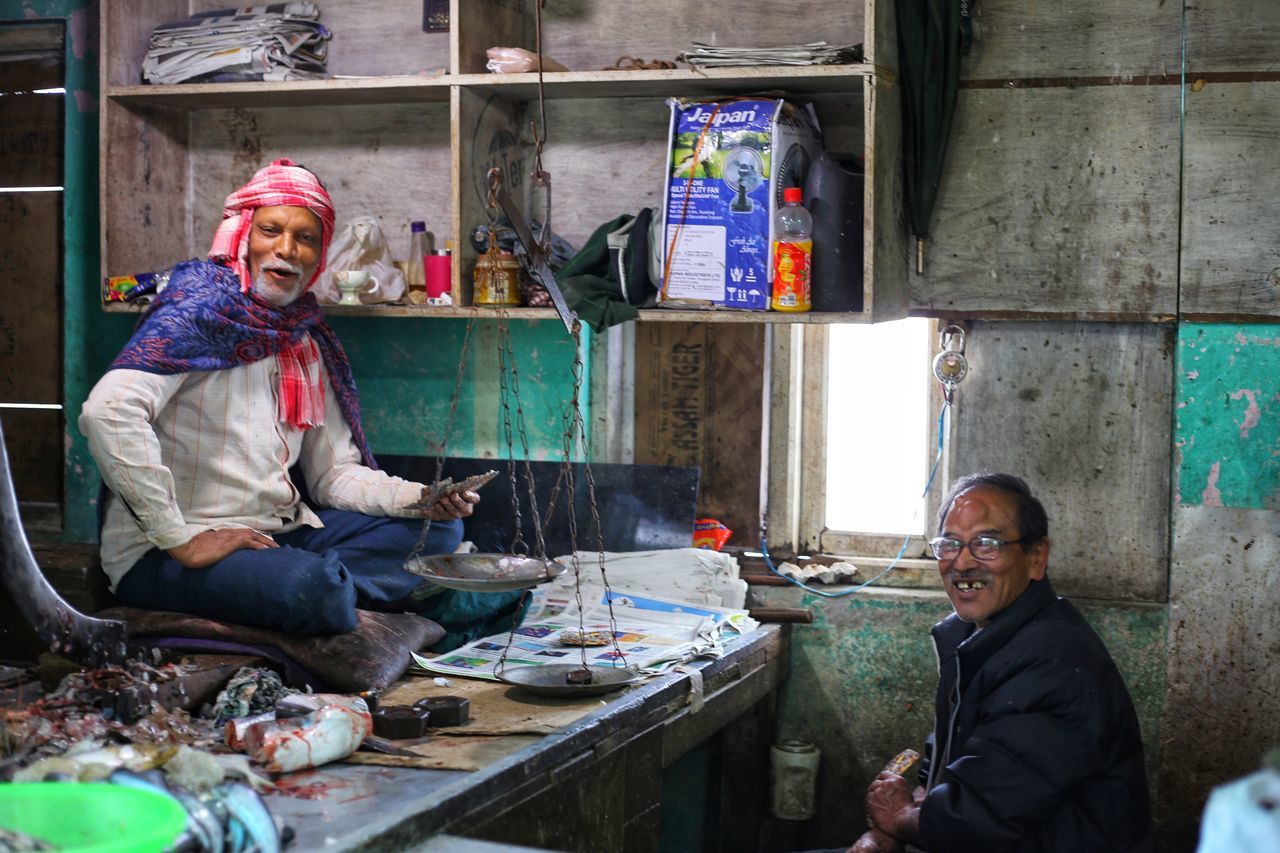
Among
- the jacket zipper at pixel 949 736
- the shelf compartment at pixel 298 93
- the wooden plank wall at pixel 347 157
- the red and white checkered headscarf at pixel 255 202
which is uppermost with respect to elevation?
→ the shelf compartment at pixel 298 93

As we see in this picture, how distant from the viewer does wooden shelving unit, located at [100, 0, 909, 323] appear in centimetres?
366

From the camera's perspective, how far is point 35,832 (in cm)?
182

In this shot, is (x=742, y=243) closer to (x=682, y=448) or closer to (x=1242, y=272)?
(x=682, y=448)

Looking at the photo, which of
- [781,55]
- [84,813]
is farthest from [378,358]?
[84,813]

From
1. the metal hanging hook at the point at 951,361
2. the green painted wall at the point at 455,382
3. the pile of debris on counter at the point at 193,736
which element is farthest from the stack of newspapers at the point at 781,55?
the pile of debris on counter at the point at 193,736

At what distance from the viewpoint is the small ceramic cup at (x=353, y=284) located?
395cm

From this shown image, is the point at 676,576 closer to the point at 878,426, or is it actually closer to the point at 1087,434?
the point at 878,426

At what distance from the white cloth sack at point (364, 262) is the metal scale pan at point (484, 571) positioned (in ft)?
3.59

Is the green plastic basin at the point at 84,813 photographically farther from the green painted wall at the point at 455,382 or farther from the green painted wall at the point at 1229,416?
the green painted wall at the point at 1229,416

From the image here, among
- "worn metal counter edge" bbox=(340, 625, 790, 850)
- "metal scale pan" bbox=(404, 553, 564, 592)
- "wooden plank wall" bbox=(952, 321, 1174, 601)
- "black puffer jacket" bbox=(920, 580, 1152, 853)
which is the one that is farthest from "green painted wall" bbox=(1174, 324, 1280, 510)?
"metal scale pan" bbox=(404, 553, 564, 592)

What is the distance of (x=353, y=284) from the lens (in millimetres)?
3953

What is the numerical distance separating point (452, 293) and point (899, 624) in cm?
160

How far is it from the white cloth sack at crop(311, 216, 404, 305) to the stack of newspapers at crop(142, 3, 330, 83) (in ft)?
1.53

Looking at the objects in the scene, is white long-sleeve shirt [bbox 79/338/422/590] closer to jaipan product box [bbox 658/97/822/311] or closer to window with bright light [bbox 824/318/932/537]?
jaipan product box [bbox 658/97/822/311]
